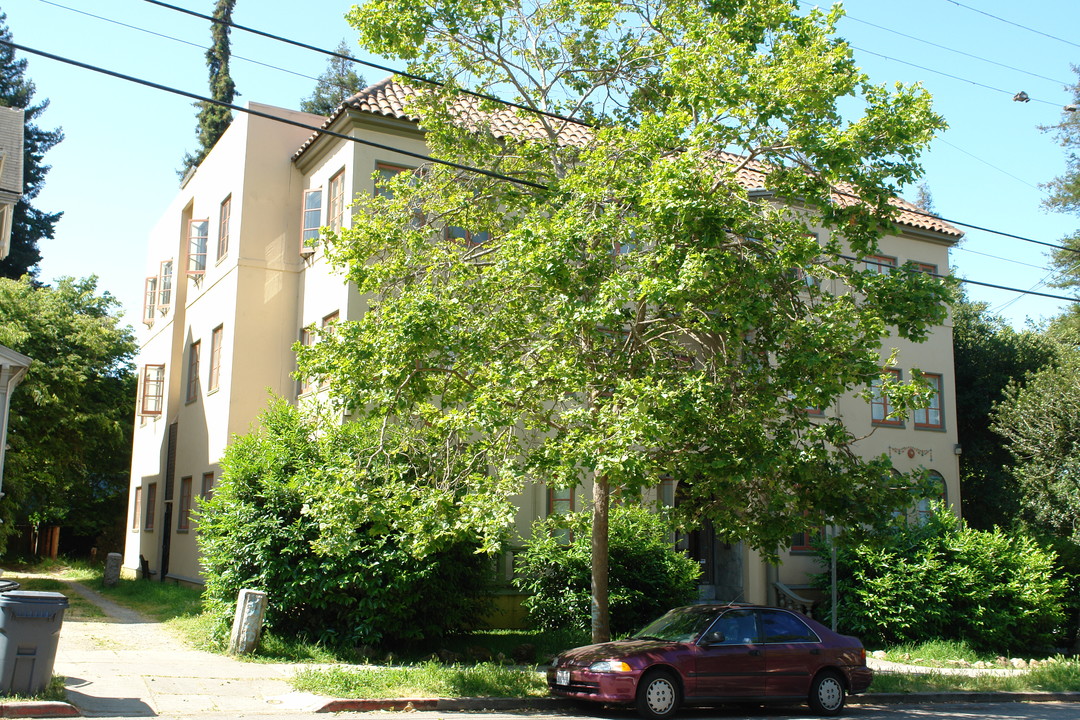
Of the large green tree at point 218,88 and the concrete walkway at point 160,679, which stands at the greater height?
the large green tree at point 218,88

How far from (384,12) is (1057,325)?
31148mm

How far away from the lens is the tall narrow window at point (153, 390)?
26.8 meters

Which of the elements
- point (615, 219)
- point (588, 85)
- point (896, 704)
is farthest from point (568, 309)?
point (896, 704)

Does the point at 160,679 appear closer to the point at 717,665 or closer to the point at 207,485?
the point at 717,665

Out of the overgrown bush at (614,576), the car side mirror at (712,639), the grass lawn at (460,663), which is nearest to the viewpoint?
the car side mirror at (712,639)

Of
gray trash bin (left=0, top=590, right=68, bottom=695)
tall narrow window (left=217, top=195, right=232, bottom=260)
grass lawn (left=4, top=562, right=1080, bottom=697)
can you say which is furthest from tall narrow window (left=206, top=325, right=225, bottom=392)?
gray trash bin (left=0, top=590, right=68, bottom=695)

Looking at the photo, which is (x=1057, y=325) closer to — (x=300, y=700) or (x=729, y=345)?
(x=729, y=345)

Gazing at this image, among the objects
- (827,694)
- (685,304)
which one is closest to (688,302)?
(685,304)

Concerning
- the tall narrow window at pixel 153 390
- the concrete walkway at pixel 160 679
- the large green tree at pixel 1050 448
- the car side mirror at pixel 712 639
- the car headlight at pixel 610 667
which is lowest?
the concrete walkway at pixel 160 679

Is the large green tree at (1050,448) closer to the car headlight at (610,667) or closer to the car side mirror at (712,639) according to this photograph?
the car side mirror at (712,639)

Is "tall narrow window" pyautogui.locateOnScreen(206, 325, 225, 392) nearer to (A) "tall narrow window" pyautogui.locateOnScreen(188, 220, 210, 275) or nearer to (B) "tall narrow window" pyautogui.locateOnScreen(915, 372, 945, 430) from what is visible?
(A) "tall narrow window" pyautogui.locateOnScreen(188, 220, 210, 275)

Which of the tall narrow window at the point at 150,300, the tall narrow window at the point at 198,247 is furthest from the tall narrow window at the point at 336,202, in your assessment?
the tall narrow window at the point at 150,300

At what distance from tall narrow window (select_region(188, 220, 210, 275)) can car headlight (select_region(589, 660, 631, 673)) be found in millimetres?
16779

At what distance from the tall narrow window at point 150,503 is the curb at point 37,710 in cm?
1802
